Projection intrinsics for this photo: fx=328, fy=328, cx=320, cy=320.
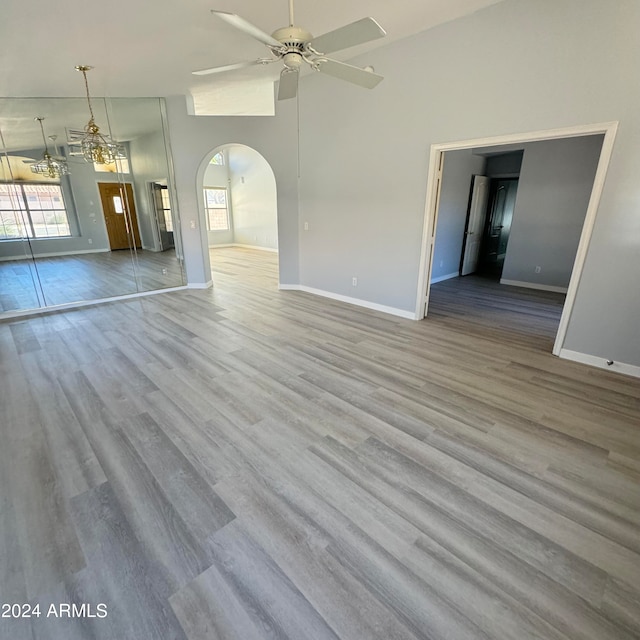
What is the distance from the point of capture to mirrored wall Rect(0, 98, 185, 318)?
15.0 feet

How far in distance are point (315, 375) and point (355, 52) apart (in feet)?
13.5

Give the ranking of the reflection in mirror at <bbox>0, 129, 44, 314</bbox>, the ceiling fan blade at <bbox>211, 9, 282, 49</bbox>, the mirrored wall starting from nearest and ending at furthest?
the ceiling fan blade at <bbox>211, 9, 282, 49</bbox> < the reflection in mirror at <bbox>0, 129, 44, 314</bbox> < the mirrored wall

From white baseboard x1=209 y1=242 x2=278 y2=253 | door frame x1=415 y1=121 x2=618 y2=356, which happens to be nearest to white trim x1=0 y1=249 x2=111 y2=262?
door frame x1=415 y1=121 x2=618 y2=356

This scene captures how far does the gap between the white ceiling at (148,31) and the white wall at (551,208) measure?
3915 millimetres

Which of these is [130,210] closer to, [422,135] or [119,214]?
[119,214]

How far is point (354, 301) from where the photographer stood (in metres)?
5.38

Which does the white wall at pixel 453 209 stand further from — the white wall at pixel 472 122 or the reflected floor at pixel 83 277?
the reflected floor at pixel 83 277

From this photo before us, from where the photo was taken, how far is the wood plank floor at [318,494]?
1.31 meters

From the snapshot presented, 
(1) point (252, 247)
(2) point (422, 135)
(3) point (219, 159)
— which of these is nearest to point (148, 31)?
(2) point (422, 135)

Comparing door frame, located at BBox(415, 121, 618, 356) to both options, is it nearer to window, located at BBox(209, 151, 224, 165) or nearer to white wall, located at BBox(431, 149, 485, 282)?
white wall, located at BBox(431, 149, 485, 282)

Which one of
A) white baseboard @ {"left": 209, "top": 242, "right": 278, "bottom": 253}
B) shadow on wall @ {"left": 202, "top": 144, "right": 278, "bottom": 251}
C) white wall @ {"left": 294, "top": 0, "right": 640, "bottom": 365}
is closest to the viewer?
white wall @ {"left": 294, "top": 0, "right": 640, "bottom": 365}

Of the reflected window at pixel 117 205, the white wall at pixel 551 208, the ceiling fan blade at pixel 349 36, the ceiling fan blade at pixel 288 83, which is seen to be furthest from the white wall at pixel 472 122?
the white wall at pixel 551 208

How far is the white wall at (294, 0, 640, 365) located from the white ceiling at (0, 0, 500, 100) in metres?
0.45

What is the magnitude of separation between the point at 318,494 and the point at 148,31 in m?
4.51
